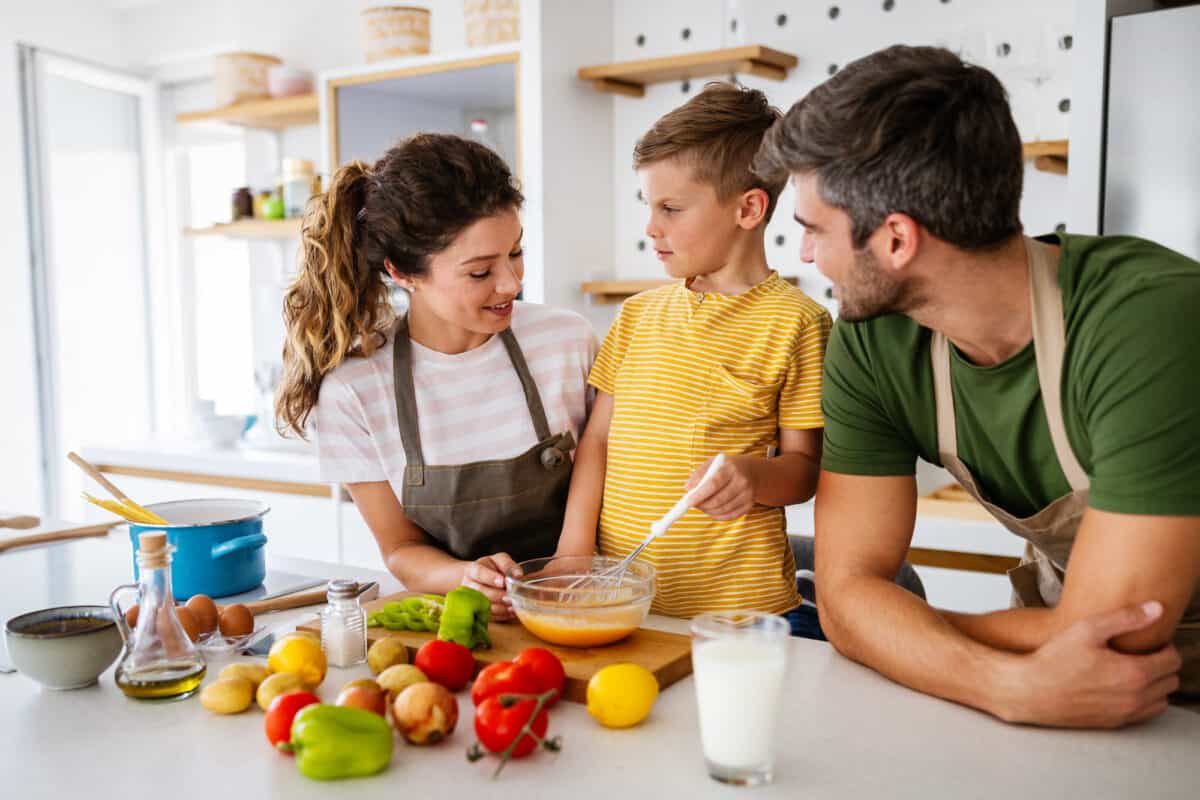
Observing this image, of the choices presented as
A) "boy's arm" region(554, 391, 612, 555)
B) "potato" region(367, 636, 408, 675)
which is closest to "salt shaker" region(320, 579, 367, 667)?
"potato" region(367, 636, 408, 675)

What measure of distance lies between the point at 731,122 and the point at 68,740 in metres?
1.20

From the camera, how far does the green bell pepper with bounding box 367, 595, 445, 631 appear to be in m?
1.35

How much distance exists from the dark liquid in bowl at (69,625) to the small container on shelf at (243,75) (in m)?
3.24

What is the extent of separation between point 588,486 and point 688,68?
5.80ft

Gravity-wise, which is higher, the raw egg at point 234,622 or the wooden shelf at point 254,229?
the wooden shelf at point 254,229

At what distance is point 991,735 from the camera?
1.06 m

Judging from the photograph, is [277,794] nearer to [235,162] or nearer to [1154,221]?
[1154,221]

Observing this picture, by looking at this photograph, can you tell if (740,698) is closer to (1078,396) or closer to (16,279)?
(1078,396)

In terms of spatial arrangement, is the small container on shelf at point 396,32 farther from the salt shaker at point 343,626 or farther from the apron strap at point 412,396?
the salt shaker at point 343,626

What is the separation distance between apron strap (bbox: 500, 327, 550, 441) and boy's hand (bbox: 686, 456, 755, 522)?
446mm

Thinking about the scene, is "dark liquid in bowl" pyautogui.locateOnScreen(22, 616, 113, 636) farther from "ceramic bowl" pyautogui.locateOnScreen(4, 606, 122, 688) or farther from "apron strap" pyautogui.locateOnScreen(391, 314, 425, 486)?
"apron strap" pyautogui.locateOnScreen(391, 314, 425, 486)

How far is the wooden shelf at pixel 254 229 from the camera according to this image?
12.9ft

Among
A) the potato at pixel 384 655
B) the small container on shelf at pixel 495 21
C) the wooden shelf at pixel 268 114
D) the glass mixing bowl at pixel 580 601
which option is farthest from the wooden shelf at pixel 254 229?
the potato at pixel 384 655

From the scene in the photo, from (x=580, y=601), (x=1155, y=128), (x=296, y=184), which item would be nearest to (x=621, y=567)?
(x=580, y=601)
